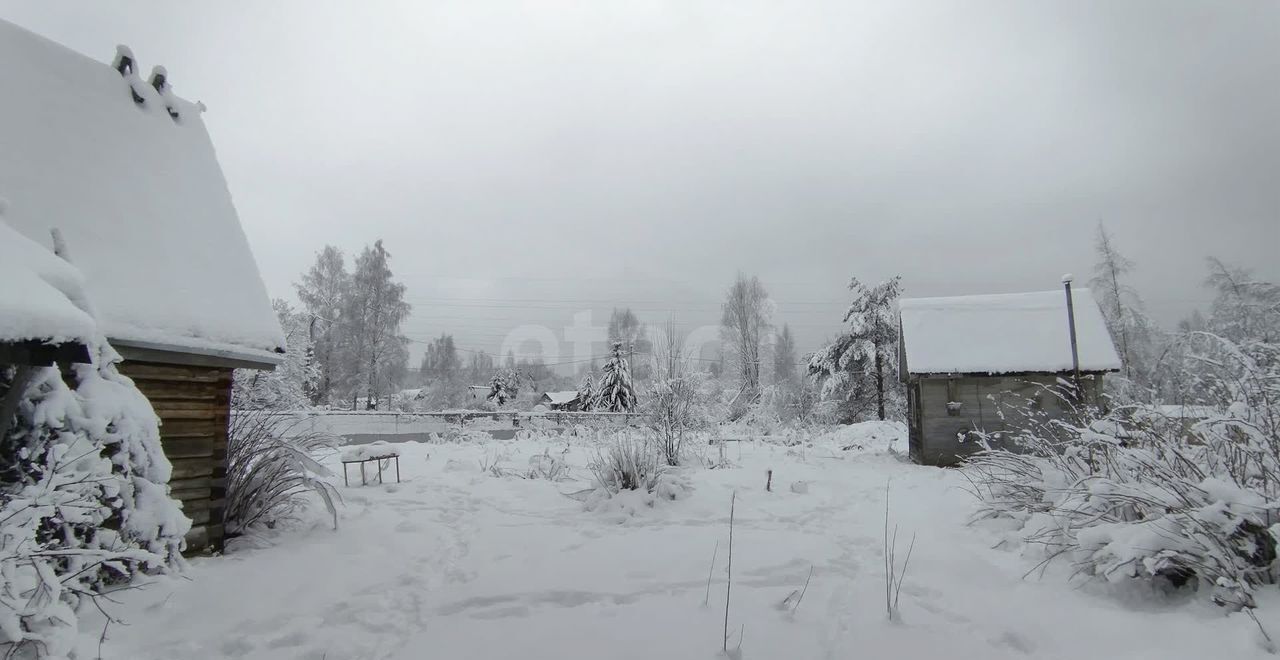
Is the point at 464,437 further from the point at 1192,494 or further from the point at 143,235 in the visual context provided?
the point at 1192,494

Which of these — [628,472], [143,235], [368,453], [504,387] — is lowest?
[628,472]

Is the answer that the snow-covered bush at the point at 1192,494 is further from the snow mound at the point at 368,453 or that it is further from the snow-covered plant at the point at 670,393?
the snow mound at the point at 368,453

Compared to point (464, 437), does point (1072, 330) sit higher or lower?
higher

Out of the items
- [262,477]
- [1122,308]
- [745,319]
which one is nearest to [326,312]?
[745,319]

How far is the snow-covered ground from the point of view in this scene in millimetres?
2545

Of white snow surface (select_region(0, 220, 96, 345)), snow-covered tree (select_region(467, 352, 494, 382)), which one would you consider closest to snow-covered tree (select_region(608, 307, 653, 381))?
white snow surface (select_region(0, 220, 96, 345))

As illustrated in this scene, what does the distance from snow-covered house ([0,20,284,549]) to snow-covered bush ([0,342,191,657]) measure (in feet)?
2.04

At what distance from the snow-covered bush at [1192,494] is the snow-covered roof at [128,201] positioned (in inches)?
228

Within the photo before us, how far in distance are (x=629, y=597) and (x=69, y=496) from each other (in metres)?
A: 2.66

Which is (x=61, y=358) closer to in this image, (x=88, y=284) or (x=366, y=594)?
(x=88, y=284)

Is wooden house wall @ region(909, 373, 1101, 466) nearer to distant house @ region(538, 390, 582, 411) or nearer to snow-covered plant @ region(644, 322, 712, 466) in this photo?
snow-covered plant @ region(644, 322, 712, 466)

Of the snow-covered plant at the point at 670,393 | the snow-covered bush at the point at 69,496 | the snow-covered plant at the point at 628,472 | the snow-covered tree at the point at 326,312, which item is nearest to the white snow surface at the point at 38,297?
the snow-covered bush at the point at 69,496

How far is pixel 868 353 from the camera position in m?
19.1

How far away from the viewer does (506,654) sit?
2.50 meters
